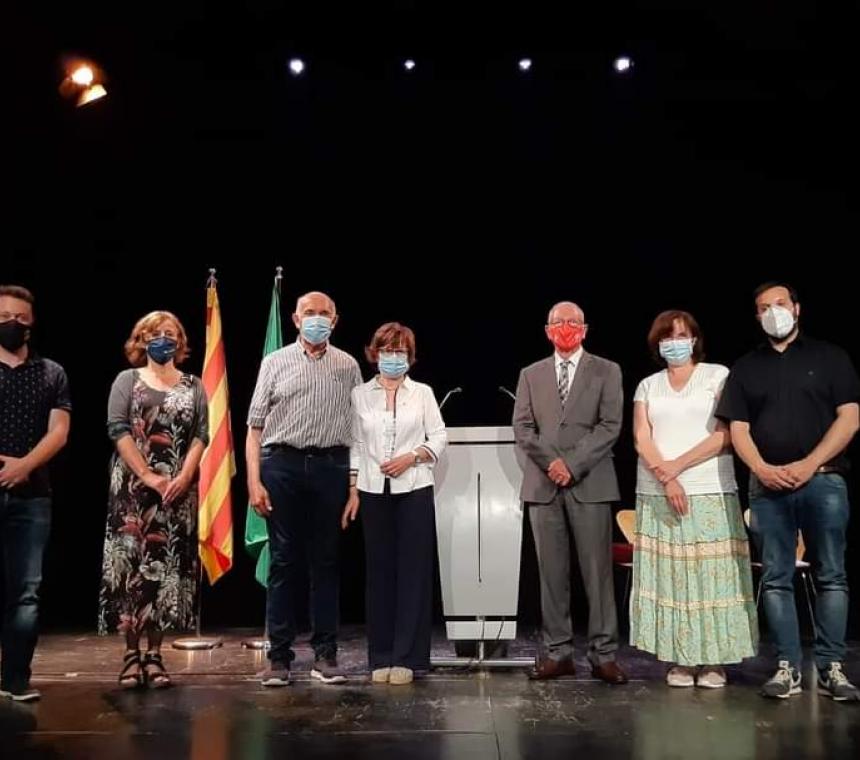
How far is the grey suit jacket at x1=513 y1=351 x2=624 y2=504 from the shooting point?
13.6 ft

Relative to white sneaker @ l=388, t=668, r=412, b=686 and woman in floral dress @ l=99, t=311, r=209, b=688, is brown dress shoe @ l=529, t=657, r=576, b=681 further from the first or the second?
woman in floral dress @ l=99, t=311, r=209, b=688

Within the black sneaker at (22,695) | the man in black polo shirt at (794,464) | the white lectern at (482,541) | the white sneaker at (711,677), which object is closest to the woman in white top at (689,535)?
the white sneaker at (711,677)

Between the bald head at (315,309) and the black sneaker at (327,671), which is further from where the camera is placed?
the bald head at (315,309)

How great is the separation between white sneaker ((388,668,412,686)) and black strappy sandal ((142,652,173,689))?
95cm

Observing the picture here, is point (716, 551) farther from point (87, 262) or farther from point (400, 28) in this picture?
point (87, 262)

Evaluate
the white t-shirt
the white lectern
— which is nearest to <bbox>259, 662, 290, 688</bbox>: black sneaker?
the white lectern

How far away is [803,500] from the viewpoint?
3785 millimetres

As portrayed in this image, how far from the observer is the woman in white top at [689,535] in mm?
3920

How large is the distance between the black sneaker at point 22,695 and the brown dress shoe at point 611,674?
7.68ft

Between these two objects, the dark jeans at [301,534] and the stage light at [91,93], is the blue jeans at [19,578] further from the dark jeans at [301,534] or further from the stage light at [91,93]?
the stage light at [91,93]

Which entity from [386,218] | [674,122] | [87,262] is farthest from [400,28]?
[87,262]

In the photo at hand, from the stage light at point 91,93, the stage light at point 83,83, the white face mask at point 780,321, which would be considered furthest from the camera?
the stage light at point 91,93

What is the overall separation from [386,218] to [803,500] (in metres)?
3.90

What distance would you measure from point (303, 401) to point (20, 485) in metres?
1.21
